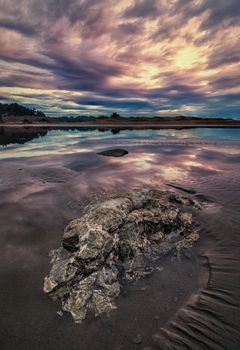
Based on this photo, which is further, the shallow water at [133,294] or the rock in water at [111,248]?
the rock in water at [111,248]

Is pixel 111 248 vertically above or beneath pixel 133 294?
above

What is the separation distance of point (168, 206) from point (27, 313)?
4.20 meters

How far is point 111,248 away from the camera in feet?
14.3

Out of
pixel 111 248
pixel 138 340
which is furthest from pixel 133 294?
pixel 111 248

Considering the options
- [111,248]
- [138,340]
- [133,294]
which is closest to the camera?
[138,340]

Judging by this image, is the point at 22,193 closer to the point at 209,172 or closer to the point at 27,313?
the point at 27,313

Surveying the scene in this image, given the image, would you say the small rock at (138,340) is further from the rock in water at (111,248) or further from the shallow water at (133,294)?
the rock in water at (111,248)

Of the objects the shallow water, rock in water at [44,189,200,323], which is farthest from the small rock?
rock in water at [44,189,200,323]

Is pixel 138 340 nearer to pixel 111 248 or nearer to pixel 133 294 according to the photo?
pixel 133 294

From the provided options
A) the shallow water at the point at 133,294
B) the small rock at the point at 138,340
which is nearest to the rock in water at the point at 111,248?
the shallow water at the point at 133,294

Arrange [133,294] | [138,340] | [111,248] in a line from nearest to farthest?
[138,340] < [133,294] < [111,248]

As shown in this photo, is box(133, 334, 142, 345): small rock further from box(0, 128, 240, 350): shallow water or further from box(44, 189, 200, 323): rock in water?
box(44, 189, 200, 323): rock in water

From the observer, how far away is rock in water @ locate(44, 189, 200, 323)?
12.1 feet

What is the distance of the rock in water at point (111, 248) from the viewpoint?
3.68 metres
